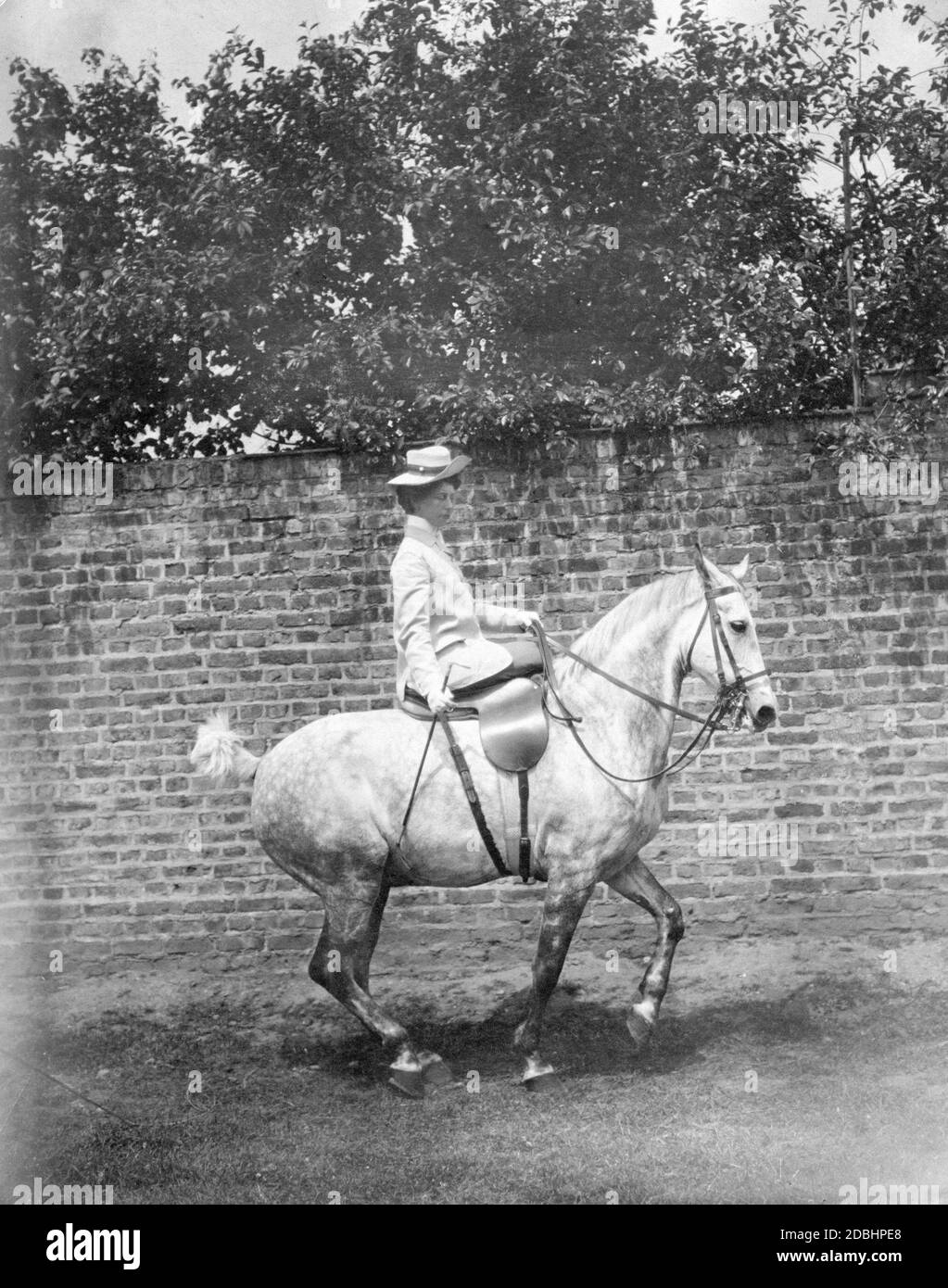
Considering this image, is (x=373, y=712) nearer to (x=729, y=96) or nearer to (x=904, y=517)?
(x=904, y=517)

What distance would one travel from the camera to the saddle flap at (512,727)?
5.26m

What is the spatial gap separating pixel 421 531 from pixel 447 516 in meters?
0.30

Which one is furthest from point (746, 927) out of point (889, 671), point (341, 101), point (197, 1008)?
point (341, 101)

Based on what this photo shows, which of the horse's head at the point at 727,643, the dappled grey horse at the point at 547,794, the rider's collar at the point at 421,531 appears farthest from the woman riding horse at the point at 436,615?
the horse's head at the point at 727,643

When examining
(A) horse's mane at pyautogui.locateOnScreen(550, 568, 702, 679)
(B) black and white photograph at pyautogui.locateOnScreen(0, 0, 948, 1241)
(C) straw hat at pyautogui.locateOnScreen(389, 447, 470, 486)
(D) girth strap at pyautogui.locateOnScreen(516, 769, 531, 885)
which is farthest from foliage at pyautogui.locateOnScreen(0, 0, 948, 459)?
(D) girth strap at pyautogui.locateOnScreen(516, 769, 531, 885)

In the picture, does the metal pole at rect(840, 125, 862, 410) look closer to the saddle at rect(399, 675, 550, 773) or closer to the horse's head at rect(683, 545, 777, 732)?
the horse's head at rect(683, 545, 777, 732)

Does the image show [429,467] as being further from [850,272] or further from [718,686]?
[850,272]

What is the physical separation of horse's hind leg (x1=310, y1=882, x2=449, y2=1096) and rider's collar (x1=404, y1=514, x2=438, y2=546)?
1.36 metres

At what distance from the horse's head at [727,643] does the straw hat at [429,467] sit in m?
1.00

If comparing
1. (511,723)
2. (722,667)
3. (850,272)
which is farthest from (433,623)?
(850,272)

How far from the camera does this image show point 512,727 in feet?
17.3

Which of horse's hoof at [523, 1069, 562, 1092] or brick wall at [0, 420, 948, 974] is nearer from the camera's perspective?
horse's hoof at [523, 1069, 562, 1092]

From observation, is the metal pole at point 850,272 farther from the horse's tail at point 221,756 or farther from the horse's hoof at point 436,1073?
the horse's hoof at point 436,1073

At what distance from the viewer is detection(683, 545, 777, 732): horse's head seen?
5160 millimetres
